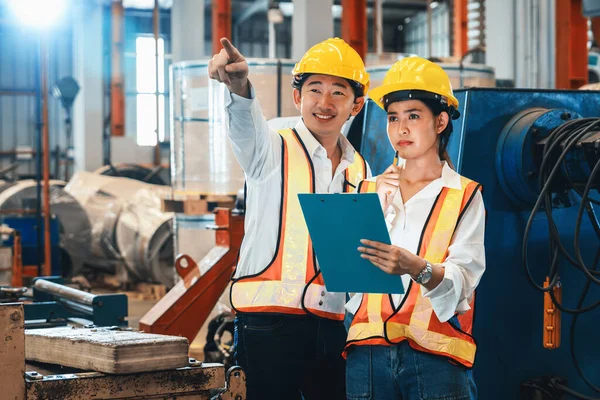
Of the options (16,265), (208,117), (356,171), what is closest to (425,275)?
(356,171)

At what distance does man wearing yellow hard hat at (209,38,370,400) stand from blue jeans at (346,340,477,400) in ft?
1.38

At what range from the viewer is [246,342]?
2742mm

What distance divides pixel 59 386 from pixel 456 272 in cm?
101

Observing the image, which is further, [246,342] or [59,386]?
[246,342]

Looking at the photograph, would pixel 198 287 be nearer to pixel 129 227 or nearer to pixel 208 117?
pixel 208 117

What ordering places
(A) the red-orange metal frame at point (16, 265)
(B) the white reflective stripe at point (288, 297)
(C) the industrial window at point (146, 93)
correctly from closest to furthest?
(B) the white reflective stripe at point (288, 297) → (A) the red-orange metal frame at point (16, 265) → (C) the industrial window at point (146, 93)

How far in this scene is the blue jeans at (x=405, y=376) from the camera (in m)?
2.22

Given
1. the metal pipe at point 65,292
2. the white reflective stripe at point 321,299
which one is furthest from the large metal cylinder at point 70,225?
the white reflective stripe at point 321,299

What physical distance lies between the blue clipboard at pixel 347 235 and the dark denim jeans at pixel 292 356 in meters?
0.55

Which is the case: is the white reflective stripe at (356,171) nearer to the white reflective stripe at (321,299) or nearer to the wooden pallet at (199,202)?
the white reflective stripe at (321,299)

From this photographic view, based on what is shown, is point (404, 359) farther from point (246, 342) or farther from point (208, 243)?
point (208, 243)

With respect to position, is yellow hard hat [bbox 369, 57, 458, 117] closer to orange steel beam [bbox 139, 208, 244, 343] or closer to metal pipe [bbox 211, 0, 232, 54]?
orange steel beam [bbox 139, 208, 244, 343]

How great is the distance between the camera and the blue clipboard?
204 cm

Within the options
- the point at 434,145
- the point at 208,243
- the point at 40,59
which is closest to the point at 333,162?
the point at 434,145
